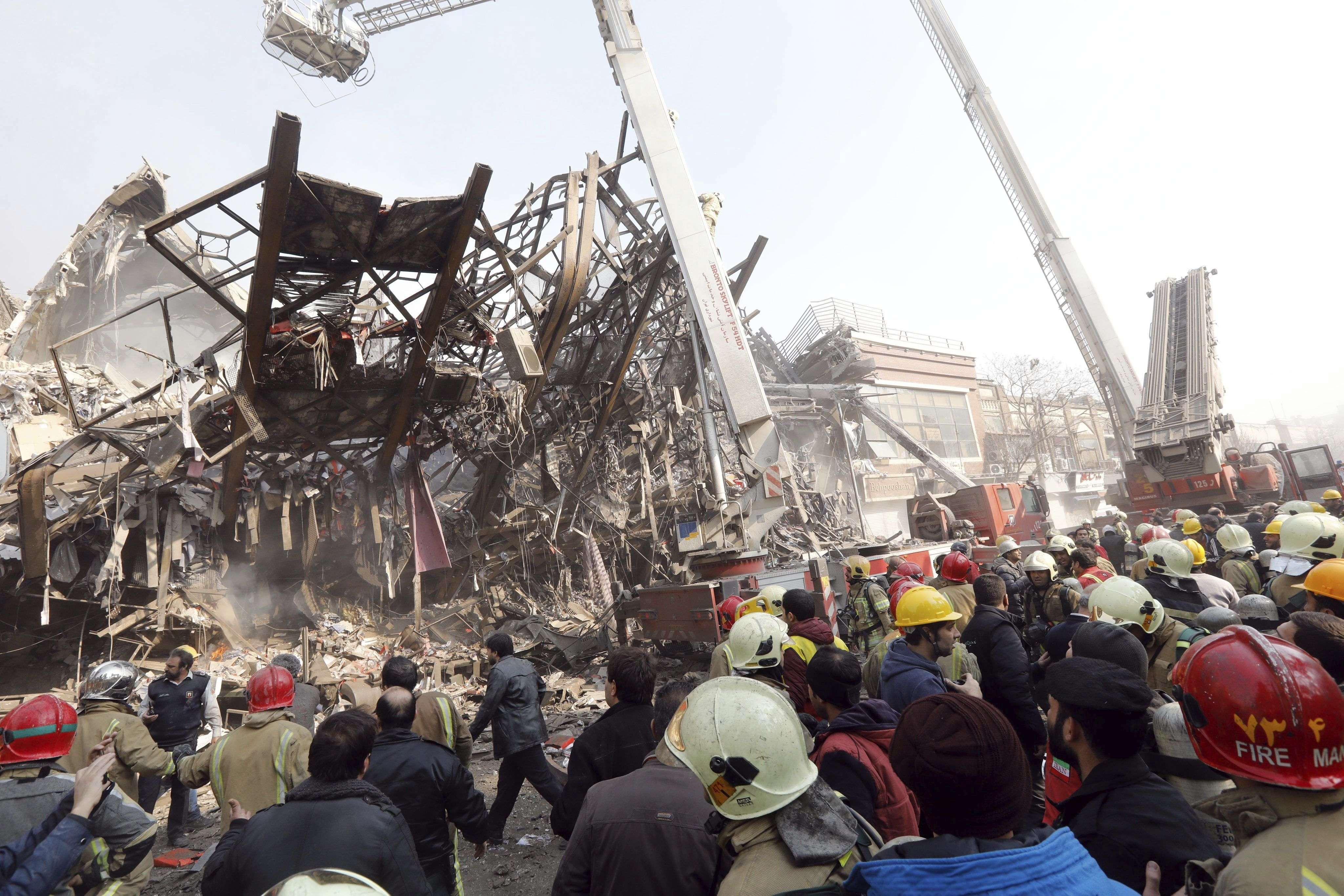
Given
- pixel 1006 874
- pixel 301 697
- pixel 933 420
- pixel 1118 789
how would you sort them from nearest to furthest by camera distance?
1. pixel 1006 874
2. pixel 1118 789
3. pixel 301 697
4. pixel 933 420

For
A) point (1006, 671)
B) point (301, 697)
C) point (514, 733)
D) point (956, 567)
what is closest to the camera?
point (1006, 671)

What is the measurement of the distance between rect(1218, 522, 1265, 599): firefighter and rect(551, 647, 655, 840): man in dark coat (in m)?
4.70

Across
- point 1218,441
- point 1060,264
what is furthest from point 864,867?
point 1060,264

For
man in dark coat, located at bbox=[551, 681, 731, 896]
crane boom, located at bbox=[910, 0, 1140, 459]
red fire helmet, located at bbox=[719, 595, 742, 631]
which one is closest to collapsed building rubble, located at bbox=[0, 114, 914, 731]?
red fire helmet, located at bbox=[719, 595, 742, 631]

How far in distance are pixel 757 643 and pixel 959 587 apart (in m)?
2.46

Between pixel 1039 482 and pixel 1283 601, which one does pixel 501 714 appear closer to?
pixel 1283 601

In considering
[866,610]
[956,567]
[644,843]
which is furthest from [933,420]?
[644,843]

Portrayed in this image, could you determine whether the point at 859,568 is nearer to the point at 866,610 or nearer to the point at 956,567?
the point at 866,610

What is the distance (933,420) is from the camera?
34.9 metres

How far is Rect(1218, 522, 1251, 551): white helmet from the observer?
6.59m

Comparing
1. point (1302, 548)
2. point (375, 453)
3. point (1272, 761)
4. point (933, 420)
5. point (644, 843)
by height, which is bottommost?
point (644, 843)

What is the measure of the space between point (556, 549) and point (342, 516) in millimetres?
4432

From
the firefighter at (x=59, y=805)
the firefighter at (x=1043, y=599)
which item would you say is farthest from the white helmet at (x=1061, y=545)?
the firefighter at (x=59, y=805)

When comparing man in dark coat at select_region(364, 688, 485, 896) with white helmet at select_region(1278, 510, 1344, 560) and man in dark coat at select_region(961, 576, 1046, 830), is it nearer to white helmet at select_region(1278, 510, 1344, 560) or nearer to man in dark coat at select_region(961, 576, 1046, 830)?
man in dark coat at select_region(961, 576, 1046, 830)
